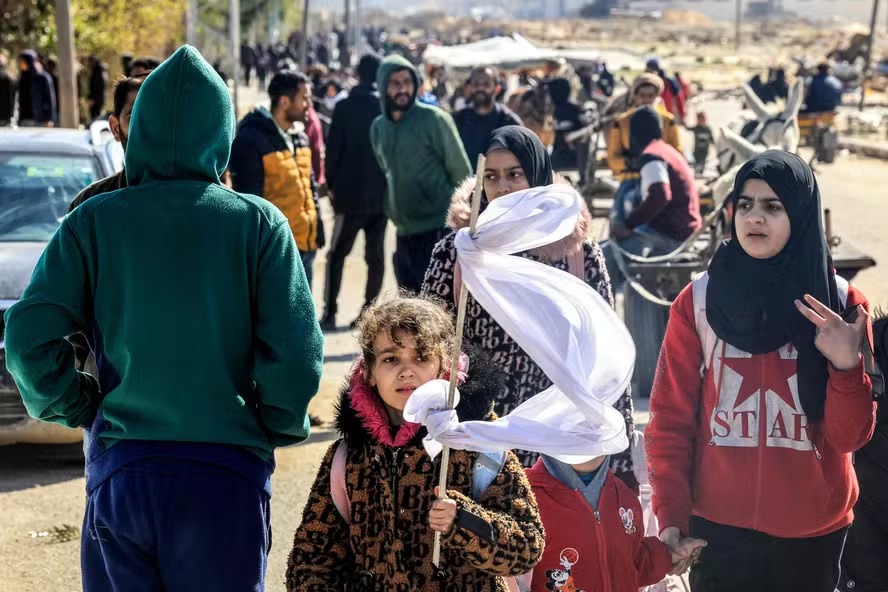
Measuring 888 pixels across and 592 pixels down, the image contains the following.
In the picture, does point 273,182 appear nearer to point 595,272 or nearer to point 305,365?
point 595,272

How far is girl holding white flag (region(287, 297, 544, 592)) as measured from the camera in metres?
3.27

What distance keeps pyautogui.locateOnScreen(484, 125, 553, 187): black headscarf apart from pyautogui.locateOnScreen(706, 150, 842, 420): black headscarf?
987 mm

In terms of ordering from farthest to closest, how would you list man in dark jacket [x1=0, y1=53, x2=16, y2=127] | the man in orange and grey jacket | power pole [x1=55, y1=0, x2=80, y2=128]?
man in dark jacket [x1=0, y1=53, x2=16, y2=127]
power pole [x1=55, y1=0, x2=80, y2=128]
the man in orange and grey jacket

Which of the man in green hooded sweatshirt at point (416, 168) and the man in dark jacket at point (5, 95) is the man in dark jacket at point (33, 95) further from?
the man in green hooded sweatshirt at point (416, 168)

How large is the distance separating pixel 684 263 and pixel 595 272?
12.1 ft

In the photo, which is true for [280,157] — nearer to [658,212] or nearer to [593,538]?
[658,212]

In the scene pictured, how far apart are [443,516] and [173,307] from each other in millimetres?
762

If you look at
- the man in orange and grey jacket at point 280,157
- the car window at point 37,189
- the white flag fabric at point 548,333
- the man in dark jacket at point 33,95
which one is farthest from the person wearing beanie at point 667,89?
the white flag fabric at point 548,333

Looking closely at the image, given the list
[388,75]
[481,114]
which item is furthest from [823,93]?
[388,75]

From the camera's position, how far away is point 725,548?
152 inches

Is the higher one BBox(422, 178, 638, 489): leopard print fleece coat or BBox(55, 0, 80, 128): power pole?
BBox(422, 178, 638, 489): leopard print fleece coat

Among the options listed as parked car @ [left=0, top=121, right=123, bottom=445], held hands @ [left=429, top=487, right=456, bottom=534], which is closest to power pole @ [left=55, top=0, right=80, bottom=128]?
parked car @ [left=0, top=121, right=123, bottom=445]

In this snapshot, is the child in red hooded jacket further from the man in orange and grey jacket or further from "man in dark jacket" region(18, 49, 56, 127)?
"man in dark jacket" region(18, 49, 56, 127)

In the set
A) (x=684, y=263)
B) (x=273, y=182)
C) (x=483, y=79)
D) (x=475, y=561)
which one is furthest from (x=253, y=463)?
(x=483, y=79)
